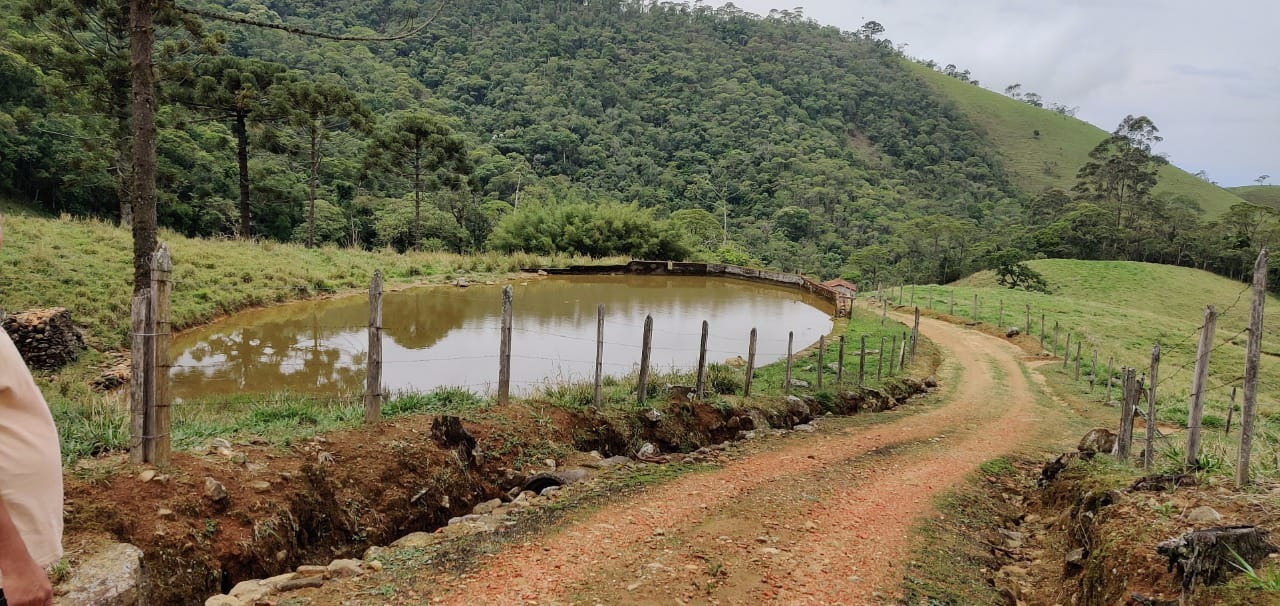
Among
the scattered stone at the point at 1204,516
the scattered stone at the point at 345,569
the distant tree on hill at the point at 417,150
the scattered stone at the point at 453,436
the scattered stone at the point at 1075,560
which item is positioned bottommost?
the scattered stone at the point at 345,569

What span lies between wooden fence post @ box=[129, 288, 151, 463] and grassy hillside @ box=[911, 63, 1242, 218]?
317 feet

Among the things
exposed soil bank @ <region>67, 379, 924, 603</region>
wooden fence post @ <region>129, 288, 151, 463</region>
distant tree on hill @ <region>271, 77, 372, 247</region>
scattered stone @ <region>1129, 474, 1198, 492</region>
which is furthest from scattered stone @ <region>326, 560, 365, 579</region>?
distant tree on hill @ <region>271, 77, 372, 247</region>

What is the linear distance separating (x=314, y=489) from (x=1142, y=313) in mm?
37978

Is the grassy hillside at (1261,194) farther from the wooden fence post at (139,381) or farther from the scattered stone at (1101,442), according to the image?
the wooden fence post at (139,381)

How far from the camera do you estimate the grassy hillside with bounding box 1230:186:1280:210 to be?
97.4m

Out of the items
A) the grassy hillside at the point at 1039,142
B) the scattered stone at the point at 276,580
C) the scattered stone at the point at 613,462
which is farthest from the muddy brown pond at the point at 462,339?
the grassy hillside at the point at 1039,142

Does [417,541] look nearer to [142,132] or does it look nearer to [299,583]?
[299,583]

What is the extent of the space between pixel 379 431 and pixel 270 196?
30809mm

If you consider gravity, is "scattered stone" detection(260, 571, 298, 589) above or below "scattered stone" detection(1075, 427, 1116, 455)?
below

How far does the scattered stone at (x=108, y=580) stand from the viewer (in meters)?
3.21

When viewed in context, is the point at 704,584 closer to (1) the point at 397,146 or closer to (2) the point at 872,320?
(2) the point at 872,320

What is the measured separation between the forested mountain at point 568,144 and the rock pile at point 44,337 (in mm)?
5649

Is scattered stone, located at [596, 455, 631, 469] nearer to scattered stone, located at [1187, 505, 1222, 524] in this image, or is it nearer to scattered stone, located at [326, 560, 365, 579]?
scattered stone, located at [326, 560, 365, 579]

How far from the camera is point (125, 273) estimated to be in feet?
46.4
